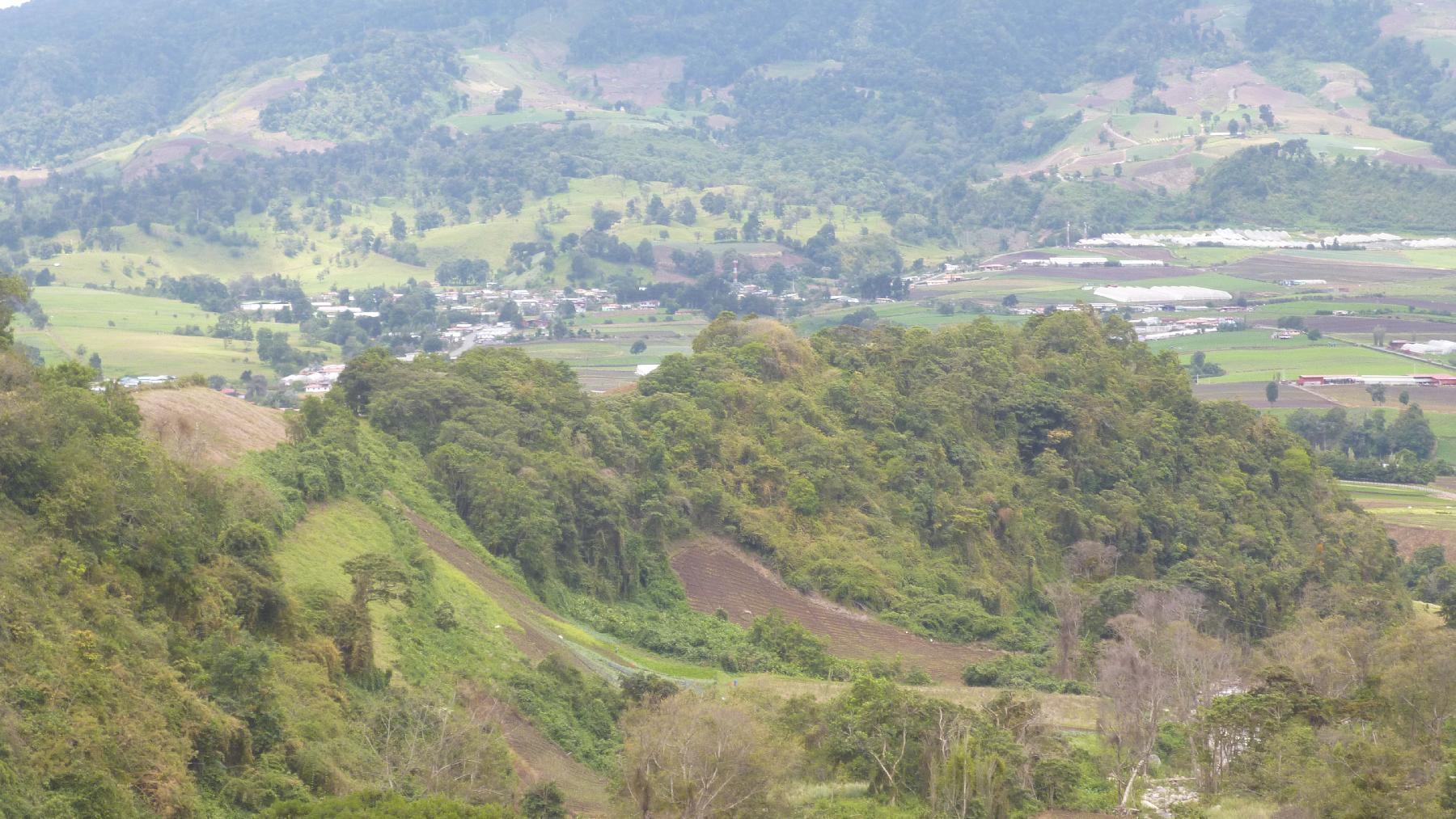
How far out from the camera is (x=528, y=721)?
2675 centimetres

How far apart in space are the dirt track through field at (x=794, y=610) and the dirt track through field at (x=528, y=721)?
653cm

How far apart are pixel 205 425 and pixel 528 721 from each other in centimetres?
988

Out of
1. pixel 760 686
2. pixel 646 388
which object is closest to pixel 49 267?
pixel 646 388

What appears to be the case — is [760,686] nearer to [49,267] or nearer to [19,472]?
[19,472]

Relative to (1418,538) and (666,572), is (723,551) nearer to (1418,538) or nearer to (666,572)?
(666,572)

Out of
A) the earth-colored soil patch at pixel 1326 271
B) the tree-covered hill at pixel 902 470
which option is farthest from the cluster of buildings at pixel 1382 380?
the tree-covered hill at pixel 902 470

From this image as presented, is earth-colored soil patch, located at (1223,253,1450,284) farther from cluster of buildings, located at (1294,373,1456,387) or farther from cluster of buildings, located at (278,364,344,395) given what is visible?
cluster of buildings, located at (278,364,344,395)

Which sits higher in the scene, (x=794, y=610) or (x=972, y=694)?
(x=972, y=694)

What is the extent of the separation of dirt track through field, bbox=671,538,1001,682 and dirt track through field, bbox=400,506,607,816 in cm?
653

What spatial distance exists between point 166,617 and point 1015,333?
3928cm

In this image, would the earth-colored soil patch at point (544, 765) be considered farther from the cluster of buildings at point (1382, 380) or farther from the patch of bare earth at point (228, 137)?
the patch of bare earth at point (228, 137)

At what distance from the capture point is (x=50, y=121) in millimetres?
196375

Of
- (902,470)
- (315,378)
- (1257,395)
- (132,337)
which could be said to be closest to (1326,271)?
(1257,395)

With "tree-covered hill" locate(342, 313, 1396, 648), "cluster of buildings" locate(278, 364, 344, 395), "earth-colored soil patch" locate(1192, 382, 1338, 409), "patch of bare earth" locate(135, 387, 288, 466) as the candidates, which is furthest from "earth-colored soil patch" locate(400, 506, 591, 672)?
"earth-colored soil patch" locate(1192, 382, 1338, 409)
